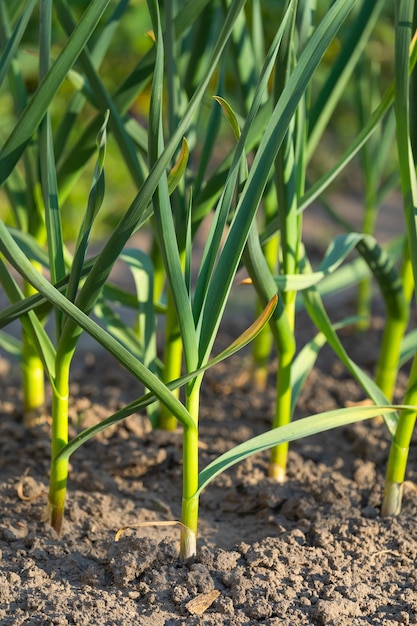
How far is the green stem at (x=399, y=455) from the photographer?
1387 millimetres

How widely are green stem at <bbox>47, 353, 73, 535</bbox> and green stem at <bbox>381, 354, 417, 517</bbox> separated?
1.85 feet

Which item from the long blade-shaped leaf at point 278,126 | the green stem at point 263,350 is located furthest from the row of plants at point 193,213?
the green stem at point 263,350

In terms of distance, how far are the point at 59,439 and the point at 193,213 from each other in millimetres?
485

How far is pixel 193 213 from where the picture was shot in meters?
1.54

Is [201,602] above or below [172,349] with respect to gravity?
below

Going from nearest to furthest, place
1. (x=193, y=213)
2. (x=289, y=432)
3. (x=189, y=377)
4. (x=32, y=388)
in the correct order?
(x=189, y=377), (x=289, y=432), (x=193, y=213), (x=32, y=388)

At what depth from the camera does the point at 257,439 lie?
4.17 ft

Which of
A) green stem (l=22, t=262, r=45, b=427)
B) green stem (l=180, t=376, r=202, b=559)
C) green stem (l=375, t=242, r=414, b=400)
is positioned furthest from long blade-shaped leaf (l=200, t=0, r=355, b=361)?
green stem (l=22, t=262, r=45, b=427)

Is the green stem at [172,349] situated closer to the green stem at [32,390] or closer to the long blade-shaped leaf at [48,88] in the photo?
the green stem at [32,390]

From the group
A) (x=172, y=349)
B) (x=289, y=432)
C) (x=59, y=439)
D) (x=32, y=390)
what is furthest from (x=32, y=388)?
(x=289, y=432)

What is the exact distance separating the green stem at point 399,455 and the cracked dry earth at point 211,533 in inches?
1.3

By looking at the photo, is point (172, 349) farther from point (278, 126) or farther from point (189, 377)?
point (278, 126)

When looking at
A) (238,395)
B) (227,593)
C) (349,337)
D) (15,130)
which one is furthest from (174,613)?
(349,337)

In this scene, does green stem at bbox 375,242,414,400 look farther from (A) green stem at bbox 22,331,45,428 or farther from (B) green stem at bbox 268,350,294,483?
(A) green stem at bbox 22,331,45,428
